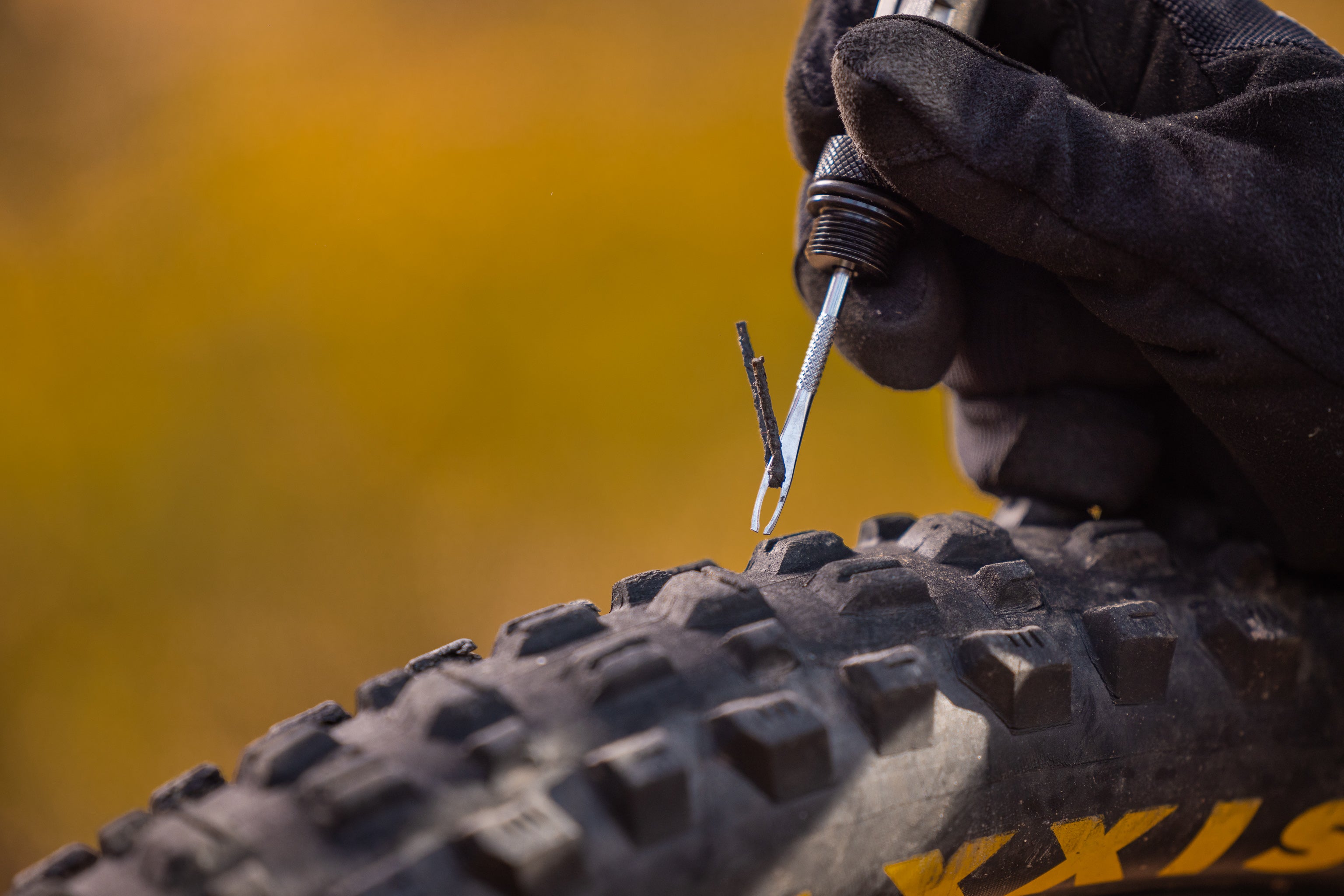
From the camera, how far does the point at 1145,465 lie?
52cm

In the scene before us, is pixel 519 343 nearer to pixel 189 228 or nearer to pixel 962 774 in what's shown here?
pixel 189 228

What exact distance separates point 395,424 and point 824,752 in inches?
34.3

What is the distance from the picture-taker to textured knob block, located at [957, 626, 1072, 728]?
1.13 ft

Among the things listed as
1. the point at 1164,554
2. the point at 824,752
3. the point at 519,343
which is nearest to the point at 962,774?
the point at 824,752

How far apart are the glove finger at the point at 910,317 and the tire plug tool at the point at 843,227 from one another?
1.2 inches

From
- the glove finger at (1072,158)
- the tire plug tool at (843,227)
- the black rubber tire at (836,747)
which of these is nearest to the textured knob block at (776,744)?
the black rubber tire at (836,747)

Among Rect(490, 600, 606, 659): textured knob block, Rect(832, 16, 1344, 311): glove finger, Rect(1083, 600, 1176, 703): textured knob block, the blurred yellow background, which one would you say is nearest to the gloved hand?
Rect(832, 16, 1344, 311): glove finger

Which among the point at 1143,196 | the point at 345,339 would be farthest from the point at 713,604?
the point at 345,339

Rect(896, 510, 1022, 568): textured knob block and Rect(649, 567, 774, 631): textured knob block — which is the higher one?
Rect(649, 567, 774, 631): textured knob block

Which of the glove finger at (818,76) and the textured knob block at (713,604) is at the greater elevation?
the glove finger at (818,76)

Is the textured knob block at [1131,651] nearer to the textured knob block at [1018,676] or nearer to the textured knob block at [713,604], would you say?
the textured knob block at [1018,676]

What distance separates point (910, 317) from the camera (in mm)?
453

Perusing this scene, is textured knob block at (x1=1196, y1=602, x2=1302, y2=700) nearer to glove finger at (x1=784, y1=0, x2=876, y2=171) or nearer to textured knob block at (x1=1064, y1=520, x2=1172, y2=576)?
textured knob block at (x1=1064, y1=520, x2=1172, y2=576)

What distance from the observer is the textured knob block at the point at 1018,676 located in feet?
1.13
